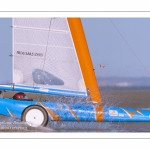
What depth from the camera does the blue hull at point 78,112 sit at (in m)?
9.34

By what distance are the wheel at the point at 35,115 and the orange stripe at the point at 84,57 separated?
36.5 inches

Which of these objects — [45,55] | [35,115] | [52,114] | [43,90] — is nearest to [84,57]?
[45,55]

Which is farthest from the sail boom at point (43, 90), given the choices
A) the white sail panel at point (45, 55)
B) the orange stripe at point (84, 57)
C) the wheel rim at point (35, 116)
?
the wheel rim at point (35, 116)

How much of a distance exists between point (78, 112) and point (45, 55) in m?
1.05

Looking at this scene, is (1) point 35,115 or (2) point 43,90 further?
(2) point 43,90

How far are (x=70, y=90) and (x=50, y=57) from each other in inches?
24.6

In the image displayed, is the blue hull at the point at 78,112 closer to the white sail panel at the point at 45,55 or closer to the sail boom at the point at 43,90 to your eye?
the sail boom at the point at 43,90

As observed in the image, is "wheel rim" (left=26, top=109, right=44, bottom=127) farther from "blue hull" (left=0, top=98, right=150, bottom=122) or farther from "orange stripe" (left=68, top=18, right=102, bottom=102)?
"orange stripe" (left=68, top=18, right=102, bottom=102)

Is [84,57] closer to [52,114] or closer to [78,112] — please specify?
[78,112]

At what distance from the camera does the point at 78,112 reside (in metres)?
9.40

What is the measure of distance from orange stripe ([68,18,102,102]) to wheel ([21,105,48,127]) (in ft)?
3.04

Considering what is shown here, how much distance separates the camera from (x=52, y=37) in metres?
9.58
